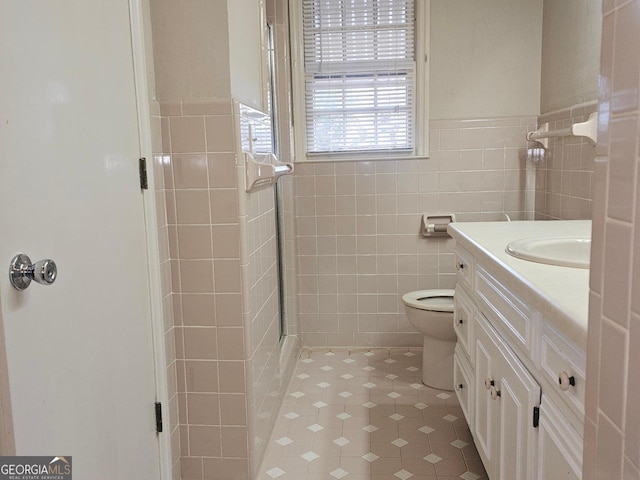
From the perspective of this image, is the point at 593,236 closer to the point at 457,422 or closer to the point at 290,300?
the point at 457,422

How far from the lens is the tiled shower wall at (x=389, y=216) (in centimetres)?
Result: 326

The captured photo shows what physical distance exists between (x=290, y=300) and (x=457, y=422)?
4.11 feet

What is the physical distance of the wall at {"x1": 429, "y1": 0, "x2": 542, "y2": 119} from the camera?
124 inches

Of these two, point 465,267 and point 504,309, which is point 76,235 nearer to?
point 504,309

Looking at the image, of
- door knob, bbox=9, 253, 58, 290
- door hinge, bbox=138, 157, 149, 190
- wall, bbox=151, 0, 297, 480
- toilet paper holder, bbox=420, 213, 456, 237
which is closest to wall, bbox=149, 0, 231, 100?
wall, bbox=151, 0, 297, 480

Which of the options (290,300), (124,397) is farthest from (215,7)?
(290,300)

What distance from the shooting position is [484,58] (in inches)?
126

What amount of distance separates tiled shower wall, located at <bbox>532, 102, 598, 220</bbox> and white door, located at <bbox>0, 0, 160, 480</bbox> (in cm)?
202

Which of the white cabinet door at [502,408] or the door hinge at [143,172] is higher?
the door hinge at [143,172]

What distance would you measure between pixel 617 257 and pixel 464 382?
164cm

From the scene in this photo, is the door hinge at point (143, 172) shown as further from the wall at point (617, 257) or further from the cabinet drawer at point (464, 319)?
the wall at point (617, 257)

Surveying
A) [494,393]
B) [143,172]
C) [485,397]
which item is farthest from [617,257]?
[143,172]

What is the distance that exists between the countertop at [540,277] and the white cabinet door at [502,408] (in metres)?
0.21

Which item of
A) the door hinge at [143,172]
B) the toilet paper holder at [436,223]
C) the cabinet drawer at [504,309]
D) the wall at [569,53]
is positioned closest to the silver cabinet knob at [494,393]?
the cabinet drawer at [504,309]
